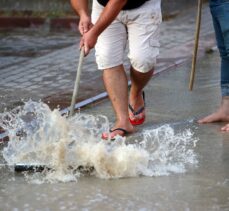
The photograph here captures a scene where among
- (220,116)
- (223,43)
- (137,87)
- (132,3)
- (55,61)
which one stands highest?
(132,3)

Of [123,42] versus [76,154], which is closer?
[76,154]

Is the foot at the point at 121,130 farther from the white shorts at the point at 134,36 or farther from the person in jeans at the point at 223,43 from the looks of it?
the person in jeans at the point at 223,43

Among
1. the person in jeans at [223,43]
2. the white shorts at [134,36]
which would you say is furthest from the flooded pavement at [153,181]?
the white shorts at [134,36]

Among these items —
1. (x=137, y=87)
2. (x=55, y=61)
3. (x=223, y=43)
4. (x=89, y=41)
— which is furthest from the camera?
(x=55, y=61)

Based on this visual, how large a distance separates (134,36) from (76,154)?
129 centimetres

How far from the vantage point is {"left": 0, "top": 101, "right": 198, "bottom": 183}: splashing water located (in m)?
4.60

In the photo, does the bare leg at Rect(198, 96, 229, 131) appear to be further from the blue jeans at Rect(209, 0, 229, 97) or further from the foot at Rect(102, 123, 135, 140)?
the foot at Rect(102, 123, 135, 140)

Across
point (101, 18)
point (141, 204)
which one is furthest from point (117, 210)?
point (101, 18)

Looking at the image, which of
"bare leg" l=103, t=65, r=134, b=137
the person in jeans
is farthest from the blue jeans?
"bare leg" l=103, t=65, r=134, b=137

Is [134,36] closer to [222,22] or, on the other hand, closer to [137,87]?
[137,87]

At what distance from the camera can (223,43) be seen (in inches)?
229

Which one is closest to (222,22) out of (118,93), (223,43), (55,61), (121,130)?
(223,43)

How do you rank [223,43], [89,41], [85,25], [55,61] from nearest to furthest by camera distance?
[89,41] < [85,25] < [223,43] < [55,61]

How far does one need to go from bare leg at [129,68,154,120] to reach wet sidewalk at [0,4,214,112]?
0.91 meters
